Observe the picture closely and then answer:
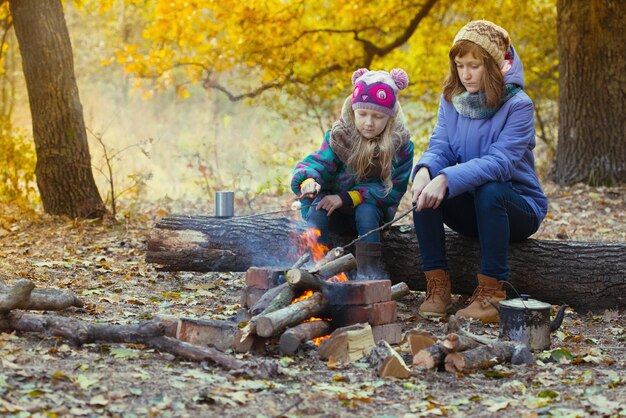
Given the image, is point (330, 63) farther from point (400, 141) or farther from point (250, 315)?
point (250, 315)

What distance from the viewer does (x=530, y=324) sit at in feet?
12.9

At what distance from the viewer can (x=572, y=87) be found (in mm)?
8922

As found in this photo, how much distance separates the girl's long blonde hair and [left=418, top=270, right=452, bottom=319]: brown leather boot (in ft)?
1.96

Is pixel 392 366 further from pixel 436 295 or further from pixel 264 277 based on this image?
pixel 436 295

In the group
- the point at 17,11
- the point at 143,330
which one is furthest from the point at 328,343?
the point at 17,11

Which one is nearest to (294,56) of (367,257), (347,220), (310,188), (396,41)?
(396,41)

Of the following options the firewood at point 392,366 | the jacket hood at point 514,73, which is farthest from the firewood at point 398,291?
the jacket hood at point 514,73

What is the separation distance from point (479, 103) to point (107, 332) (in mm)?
2441

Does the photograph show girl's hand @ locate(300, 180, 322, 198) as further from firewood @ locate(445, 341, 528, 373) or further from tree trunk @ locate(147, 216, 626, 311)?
firewood @ locate(445, 341, 528, 373)

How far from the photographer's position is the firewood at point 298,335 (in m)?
3.67

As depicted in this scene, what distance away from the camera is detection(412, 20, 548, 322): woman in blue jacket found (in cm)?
448

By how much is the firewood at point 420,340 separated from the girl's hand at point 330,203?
1253mm

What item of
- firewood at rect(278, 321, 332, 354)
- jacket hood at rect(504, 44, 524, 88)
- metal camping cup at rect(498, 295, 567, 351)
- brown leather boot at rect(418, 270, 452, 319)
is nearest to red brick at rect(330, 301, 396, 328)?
firewood at rect(278, 321, 332, 354)

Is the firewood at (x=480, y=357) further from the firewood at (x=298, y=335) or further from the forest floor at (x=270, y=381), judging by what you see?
the firewood at (x=298, y=335)
